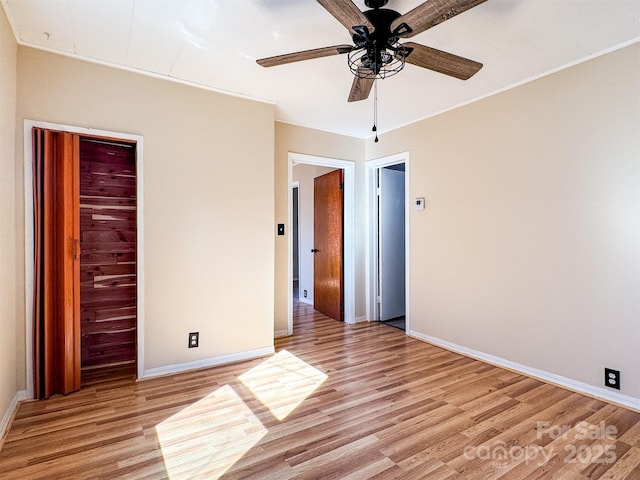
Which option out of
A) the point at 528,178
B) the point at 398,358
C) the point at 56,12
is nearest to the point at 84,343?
the point at 56,12

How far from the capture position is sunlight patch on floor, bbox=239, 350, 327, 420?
2.47m

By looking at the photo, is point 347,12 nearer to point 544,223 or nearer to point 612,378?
point 544,223

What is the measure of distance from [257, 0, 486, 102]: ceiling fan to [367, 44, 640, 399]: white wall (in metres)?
1.19

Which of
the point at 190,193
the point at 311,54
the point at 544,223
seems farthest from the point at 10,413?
the point at 544,223

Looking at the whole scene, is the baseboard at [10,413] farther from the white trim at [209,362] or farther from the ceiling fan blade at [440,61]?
the ceiling fan blade at [440,61]

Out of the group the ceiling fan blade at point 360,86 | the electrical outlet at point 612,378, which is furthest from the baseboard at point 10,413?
the electrical outlet at point 612,378

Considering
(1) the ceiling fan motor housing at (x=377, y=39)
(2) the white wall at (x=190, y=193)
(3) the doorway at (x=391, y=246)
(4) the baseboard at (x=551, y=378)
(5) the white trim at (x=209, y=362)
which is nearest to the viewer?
(1) the ceiling fan motor housing at (x=377, y=39)

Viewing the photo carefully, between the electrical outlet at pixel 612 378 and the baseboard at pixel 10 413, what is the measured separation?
3.94 m

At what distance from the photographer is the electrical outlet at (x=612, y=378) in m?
2.45

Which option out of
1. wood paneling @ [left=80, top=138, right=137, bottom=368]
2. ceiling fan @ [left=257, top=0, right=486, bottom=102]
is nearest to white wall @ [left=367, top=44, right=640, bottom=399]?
ceiling fan @ [left=257, top=0, right=486, bottom=102]

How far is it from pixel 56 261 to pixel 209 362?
147 centimetres

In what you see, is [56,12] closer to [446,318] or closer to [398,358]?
[398,358]

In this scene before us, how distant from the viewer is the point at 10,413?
7.27 feet

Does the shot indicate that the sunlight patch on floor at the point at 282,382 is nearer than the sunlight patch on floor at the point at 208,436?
No
